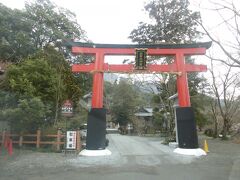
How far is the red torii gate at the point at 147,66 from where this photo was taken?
16.3 metres

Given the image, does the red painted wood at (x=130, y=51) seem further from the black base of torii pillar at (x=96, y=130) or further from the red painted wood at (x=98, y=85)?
the black base of torii pillar at (x=96, y=130)

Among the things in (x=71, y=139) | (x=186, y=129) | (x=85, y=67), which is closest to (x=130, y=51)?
(x=85, y=67)

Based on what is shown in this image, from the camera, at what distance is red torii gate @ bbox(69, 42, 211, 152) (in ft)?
53.5

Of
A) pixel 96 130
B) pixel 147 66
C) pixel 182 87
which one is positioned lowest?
pixel 96 130

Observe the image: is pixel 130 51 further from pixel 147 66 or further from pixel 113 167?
pixel 113 167

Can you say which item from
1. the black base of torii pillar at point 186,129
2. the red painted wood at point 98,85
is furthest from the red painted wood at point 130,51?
the black base of torii pillar at point 186,129

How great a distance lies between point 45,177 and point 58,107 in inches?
424

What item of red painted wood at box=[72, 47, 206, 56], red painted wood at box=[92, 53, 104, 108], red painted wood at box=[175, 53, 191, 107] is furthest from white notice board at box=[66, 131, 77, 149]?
red painted wood at box=[175, 53, 191, 107]

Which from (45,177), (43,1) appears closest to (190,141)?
(45,177)

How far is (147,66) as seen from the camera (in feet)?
55.0

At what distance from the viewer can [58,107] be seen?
20.1 metres

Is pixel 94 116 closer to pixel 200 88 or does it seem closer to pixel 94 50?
pixel 94 50

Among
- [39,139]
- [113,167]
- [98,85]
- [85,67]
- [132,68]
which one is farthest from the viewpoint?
[132,68]

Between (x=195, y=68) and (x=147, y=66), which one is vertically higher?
(x=147, y=66)
